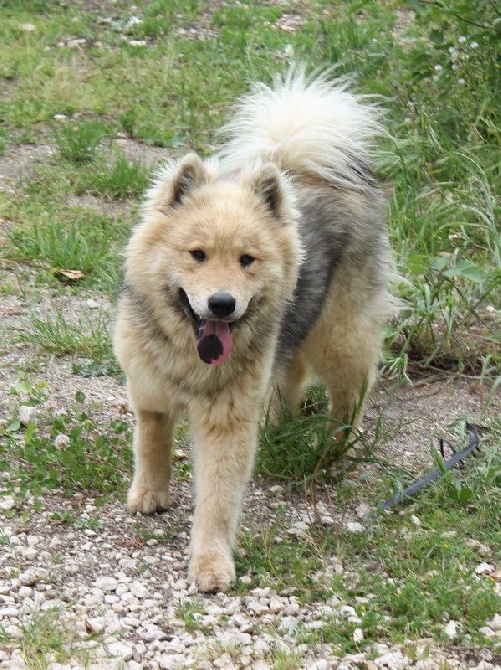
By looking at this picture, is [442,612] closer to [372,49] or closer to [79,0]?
[372,49]

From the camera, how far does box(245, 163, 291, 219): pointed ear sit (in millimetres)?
4141

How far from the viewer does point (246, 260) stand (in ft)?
12.9

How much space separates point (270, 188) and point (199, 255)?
17.9 inches

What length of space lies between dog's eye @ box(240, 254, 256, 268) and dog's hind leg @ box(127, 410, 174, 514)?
30.0 inches

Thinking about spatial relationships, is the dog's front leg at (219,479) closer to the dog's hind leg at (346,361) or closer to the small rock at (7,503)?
the small rock at (7,503)

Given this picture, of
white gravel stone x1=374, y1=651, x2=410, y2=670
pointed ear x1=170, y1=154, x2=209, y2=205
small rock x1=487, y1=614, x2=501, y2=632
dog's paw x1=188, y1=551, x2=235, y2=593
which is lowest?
dog's paw x1=188, y1=551, x2=235, y2=593

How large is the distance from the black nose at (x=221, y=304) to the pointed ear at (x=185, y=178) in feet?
1.77

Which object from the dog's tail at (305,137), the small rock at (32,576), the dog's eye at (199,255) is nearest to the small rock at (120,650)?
the small rock at (32,576)

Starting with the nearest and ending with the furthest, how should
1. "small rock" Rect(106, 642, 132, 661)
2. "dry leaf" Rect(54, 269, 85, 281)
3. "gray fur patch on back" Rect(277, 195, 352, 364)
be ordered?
"small rock" Rect(106, 642, 132, 661) → "gray fur patch on back" Rect(277, 195, 352, 364) → "dry leaf" Rect(54, 269, 85, 281)

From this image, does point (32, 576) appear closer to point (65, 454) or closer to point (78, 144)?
point (65, 454)

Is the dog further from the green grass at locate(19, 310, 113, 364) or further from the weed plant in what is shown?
the weed plant

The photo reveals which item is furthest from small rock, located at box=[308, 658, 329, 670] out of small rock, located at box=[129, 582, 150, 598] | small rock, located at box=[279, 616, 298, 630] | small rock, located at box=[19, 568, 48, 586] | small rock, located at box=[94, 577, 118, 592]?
small rock, located at box=[19, 568, 48, 586]

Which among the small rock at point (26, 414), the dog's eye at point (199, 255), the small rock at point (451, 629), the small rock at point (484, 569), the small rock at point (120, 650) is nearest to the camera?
the small rock at point (120, 650)

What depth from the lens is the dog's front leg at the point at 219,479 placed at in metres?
3.91
